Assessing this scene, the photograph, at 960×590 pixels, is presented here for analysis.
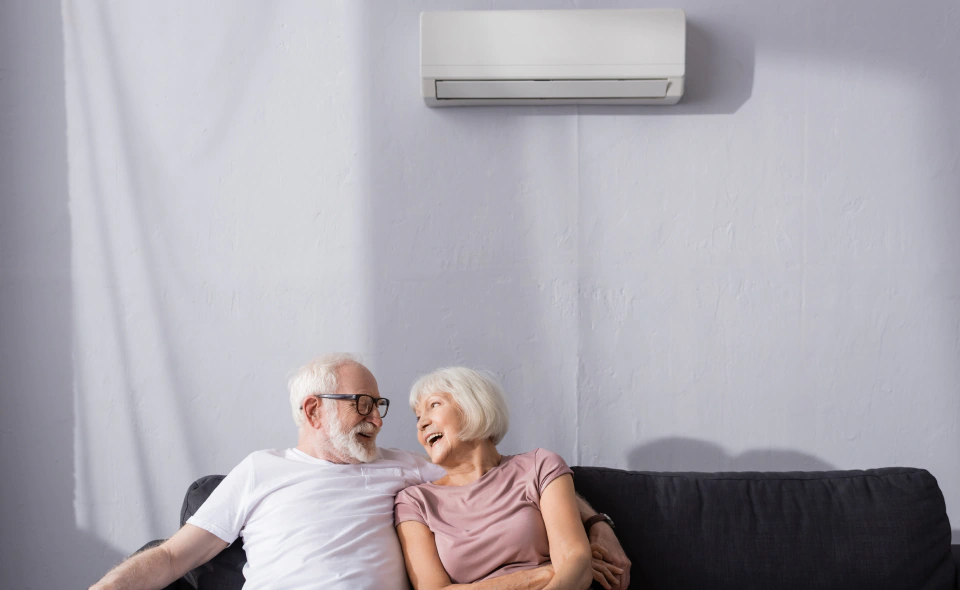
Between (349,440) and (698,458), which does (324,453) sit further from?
(698,458)

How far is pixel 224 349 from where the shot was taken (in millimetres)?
2303

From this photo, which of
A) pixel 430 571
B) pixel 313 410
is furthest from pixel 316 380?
pixel 430 571

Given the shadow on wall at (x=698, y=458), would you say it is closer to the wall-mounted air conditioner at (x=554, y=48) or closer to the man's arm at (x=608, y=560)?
the man's arm at (x=608, y=560)

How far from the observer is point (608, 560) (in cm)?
172

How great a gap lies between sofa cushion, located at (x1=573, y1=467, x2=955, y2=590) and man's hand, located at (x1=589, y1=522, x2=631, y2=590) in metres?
0.12

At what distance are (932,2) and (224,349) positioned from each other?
2414mm

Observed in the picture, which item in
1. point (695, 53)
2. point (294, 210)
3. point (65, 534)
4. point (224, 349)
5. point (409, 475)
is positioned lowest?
point (65, 534)

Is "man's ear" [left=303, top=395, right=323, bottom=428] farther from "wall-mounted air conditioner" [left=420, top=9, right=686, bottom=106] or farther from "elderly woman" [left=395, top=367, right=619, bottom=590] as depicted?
"wall-mounted air conditioner" [left=420, top=9, right=686, bottom=106]

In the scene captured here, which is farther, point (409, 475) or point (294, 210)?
point (294, 210)

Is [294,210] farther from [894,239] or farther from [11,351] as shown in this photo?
[894,239]

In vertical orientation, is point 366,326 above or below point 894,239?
below

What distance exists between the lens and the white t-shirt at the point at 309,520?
5.65 ft

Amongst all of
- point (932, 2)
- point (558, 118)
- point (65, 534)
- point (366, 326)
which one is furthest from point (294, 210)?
point (932, 2)

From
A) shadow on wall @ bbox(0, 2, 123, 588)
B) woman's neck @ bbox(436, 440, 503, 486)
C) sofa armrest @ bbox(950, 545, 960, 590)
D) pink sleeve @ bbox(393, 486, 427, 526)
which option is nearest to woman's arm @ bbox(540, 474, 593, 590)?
woman's neck @ bbox(436, 440, 503, 486)
